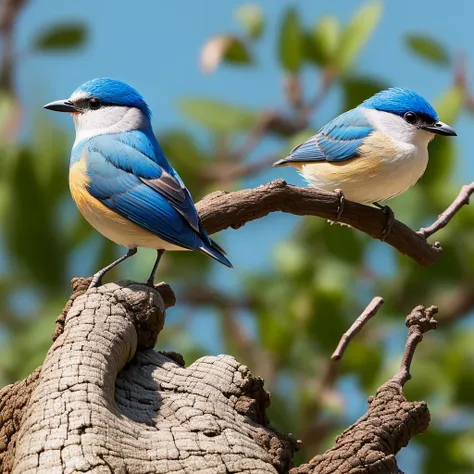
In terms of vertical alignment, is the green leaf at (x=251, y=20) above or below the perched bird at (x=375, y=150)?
above

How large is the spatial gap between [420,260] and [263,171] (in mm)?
3425

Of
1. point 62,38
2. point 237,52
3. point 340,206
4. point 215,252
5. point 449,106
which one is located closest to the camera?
point 215,252

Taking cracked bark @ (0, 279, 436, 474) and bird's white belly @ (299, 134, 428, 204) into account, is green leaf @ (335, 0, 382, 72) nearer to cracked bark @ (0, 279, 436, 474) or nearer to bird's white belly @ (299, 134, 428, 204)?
bird's white belly @ (299, 134, 428, 204)

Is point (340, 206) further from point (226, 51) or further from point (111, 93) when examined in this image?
point (226, 51)

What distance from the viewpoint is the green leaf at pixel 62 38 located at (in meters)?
9.13

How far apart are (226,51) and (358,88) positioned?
3.18 feet

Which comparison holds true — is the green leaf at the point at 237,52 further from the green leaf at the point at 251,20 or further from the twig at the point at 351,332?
the twig at the point at 351,332

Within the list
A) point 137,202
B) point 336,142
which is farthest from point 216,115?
point 137,202

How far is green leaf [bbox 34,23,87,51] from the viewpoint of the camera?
30.0 ft

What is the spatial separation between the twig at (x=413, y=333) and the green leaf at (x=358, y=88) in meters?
3.71

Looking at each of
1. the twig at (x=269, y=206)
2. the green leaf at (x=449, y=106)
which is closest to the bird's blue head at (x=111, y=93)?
the twig at (x=269, y=206)

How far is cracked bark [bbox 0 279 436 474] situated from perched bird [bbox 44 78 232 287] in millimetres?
374

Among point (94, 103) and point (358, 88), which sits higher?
point (358, 88)

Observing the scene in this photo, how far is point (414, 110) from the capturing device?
489 cm
